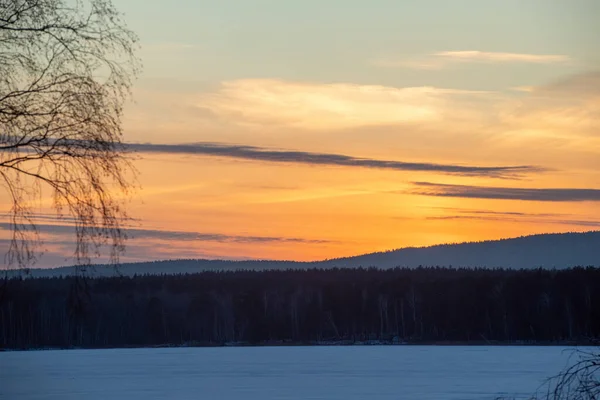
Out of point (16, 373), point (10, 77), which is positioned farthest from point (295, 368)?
point (10, 77)

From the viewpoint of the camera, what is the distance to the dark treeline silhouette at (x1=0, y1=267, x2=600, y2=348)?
314 ft

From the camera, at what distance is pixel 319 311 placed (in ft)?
348

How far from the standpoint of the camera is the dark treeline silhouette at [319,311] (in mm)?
95812

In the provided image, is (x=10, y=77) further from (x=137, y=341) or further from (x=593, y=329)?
(x=137, y=341)

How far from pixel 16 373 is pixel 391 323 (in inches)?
2490

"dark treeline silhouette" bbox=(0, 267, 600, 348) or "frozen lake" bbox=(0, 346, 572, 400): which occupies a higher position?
"frozen lake" bbox=(0, 346, 572, 400)

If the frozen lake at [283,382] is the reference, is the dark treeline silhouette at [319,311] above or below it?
below

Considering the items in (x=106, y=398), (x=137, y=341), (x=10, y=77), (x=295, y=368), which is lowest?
(x=137, y=341)

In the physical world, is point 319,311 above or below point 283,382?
below

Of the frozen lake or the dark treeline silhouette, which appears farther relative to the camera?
the dark treeline silhouette

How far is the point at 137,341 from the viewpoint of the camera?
103 m

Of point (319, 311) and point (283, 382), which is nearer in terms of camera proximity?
point (283, 382)

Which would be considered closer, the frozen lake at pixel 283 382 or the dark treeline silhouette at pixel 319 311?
the frozen lake at pixel 283 382

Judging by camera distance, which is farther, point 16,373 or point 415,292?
point 415,292
